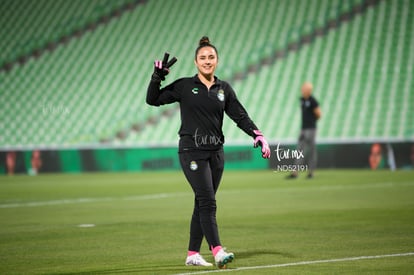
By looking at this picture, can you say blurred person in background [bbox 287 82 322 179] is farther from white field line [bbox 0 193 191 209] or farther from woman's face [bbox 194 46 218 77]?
woman's face [bbox 194 46 218 77]

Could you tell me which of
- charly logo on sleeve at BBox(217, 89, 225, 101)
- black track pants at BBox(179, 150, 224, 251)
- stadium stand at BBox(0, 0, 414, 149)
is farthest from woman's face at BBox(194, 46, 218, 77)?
stadium stand at BBox(0, 0, 414, 149)

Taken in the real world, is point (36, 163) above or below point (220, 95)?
below

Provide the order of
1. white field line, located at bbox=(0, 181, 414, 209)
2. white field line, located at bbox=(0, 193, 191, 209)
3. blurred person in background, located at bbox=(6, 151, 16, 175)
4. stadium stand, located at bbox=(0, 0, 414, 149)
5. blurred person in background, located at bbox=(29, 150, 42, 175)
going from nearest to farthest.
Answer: white field line, located at bbox=(0, 193, 191, 209) → white field line, located at bbox=(0, 181, 414, 209) → blurred person in background, located at bbox=(29, 150, 42, 175) → blurred person in background, located at bbox=(6, 151, 16, 175) → stadium stand, located at bbox=(0, 0, 414, 149)

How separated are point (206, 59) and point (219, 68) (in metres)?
26.4

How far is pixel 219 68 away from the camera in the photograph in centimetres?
3403

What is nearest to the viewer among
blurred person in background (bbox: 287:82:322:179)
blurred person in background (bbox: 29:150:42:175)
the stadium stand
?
blurred person in background (bbox: 287:82:322:179)

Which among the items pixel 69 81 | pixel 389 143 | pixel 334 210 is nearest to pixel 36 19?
pixel 69 81

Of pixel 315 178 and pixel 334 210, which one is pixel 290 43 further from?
pixel 334 210

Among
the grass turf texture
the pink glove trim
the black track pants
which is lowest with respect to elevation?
the grass turf texture

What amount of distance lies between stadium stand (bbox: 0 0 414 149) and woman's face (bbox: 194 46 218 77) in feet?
67.3

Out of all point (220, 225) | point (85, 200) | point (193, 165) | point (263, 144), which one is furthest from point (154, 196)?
point (193, 165)

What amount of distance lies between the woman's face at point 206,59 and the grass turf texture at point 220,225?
5.93 feet

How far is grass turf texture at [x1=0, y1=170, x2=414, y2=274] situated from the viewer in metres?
8.14

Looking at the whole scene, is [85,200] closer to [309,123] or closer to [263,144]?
[309,123]
